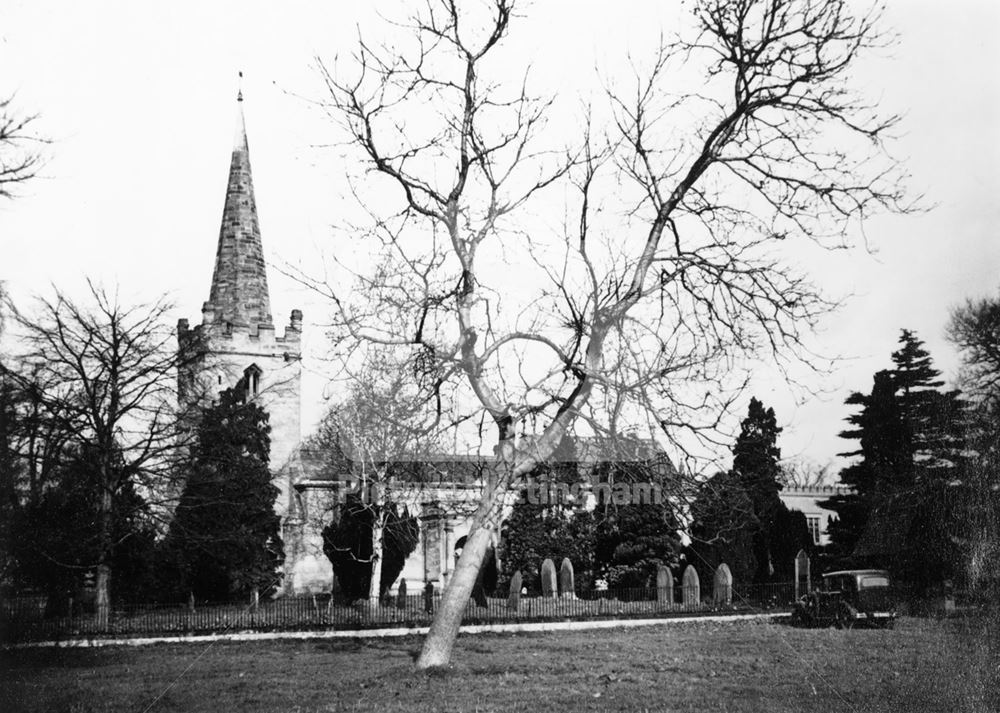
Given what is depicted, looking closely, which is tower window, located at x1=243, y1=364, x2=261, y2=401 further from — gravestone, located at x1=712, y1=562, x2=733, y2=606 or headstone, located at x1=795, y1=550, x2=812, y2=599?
headstone, located at x1=795, y1=550, x2=812, y2=599

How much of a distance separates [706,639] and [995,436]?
6876mm

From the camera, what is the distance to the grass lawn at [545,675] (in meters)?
10.7

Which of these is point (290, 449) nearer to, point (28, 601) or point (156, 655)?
point (28, 601)

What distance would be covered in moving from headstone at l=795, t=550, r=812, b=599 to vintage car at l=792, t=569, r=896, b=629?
5712 mm

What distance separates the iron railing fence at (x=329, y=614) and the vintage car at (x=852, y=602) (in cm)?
488

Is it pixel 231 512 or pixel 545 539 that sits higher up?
pixel 231 512

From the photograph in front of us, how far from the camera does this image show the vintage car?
2122 centimetres

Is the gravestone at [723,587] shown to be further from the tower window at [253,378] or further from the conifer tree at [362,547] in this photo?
the tower window at [253,378]

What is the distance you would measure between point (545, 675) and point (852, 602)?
1147 cm

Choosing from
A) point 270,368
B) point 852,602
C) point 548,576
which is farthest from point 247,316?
point 852,602

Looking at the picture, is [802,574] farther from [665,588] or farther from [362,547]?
[362,547]

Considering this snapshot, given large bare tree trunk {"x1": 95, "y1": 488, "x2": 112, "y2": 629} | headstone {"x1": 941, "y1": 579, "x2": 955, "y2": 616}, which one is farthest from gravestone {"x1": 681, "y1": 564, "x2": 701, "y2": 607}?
large bare tree trunk {"x1": 95, "y1": 488, "x2": 112, "y2": 629}

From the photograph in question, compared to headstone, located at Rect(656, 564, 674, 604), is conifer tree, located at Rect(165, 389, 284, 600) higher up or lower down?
higher up

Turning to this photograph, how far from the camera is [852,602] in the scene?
21.6m
